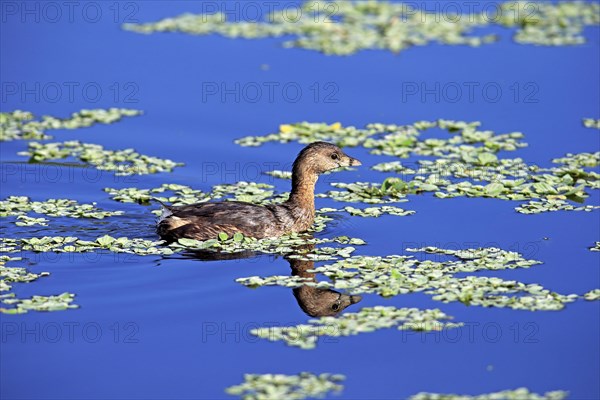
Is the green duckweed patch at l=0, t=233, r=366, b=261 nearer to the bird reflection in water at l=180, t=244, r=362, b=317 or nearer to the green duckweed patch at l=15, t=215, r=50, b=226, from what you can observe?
the bird reflection in water at l=180, t=244, r=362, b=317

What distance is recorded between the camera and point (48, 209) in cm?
1091

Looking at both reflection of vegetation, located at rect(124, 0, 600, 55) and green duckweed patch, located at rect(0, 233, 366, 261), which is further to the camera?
reflection of vegetation, located at rect(124, 0, 600, 55)

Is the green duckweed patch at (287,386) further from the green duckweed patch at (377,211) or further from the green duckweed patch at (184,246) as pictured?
the green duckweed patch at (377,211)

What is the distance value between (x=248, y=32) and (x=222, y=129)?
3.61 metres

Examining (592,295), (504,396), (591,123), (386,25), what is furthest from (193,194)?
(386,25)

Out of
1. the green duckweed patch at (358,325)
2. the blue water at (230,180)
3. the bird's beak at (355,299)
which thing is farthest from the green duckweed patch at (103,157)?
the green duckweed patch at (358,325)

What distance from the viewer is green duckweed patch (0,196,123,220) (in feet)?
35.3

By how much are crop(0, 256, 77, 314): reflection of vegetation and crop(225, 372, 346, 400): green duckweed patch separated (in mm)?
1792

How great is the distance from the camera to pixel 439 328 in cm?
834

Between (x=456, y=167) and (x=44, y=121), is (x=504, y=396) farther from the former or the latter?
(x=44, y=121)

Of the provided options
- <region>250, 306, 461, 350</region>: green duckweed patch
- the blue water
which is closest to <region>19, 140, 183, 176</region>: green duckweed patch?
the blue water

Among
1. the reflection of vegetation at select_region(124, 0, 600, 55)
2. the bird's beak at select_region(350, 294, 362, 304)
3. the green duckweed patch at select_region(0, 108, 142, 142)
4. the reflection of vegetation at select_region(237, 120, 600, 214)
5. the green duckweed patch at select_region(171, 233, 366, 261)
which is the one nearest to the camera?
the bird's beak at select_region(350, 294, 362, 304)

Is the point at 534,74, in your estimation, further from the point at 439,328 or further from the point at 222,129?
the point at 439,328

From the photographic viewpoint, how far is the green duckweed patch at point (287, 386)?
7.28 meters
